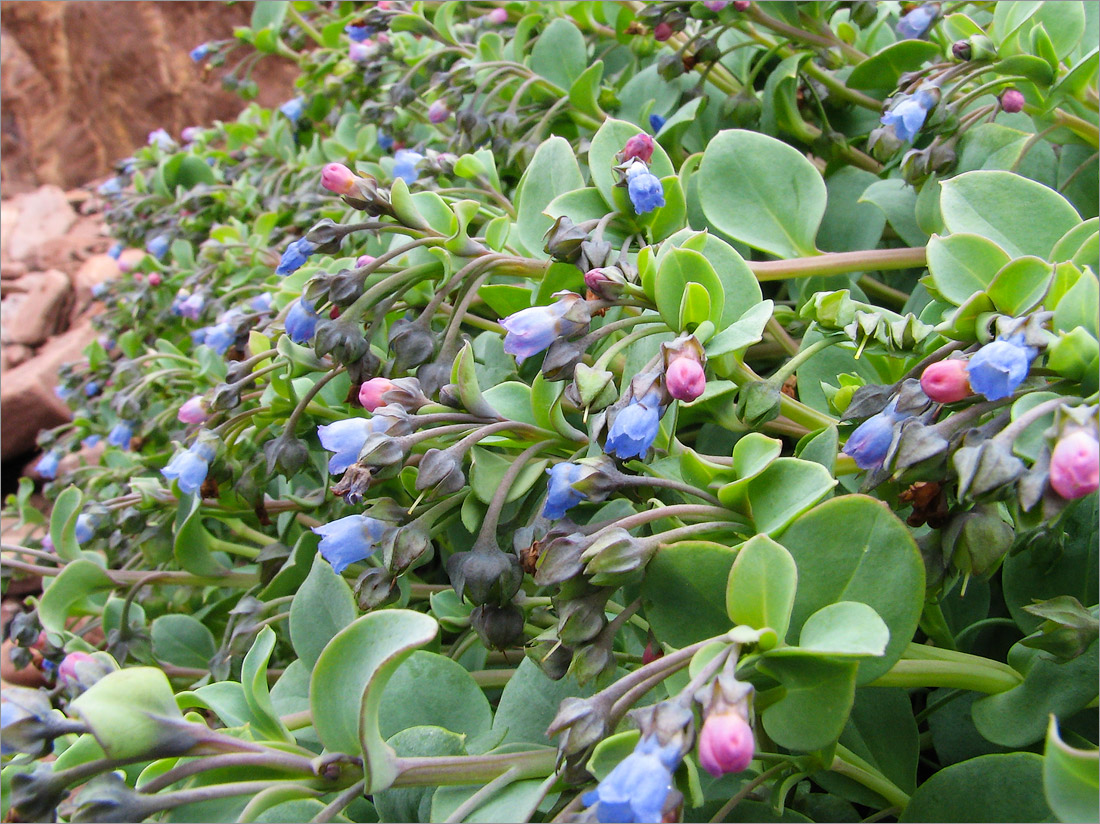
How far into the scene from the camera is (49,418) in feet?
8.68

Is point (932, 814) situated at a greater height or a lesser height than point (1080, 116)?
lesser

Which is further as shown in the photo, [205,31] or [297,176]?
[205,31]

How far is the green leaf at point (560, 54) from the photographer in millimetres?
1352

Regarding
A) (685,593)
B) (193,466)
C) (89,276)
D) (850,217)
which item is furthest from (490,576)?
(89,276)

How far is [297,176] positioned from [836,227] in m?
1.19

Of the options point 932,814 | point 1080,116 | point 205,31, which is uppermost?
point 205,31

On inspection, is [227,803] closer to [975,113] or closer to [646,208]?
[646,208]

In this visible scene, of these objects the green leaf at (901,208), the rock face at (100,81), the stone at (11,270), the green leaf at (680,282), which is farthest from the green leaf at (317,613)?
the rock face at (100,81)

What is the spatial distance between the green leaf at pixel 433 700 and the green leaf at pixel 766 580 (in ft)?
0.99

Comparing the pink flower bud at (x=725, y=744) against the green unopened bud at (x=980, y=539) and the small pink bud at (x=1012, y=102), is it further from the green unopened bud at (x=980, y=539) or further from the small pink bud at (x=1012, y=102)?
the small pink bud at (x=1012, y=102)

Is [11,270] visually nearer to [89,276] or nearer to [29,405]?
[89,276]

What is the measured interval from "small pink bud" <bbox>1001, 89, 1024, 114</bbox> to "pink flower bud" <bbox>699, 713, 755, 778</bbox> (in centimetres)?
82

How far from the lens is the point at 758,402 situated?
2.44 feet

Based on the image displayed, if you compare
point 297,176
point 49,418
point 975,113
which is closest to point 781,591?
point 975,113
